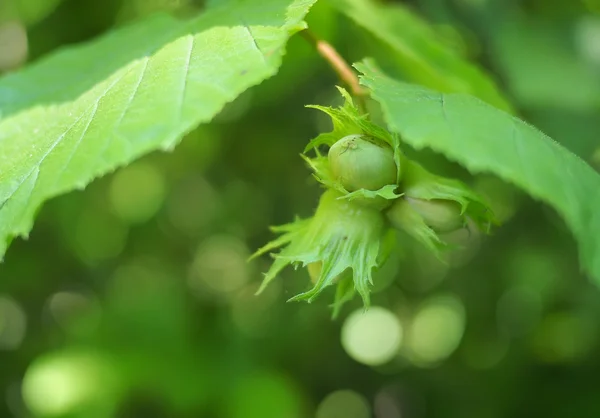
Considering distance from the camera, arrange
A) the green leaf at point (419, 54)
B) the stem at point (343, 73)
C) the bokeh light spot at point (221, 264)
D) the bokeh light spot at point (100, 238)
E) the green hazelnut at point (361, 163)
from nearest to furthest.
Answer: the green hazelnut at point (361, 163) → the stem at point (343, 73) → the green leaf at point (419, 54) → the bokeh light spot at point (100, 238) → the bokeh light spot at point (221, 264)

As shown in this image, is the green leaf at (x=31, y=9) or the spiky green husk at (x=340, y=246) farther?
the green leaf at (x=31, y=9)

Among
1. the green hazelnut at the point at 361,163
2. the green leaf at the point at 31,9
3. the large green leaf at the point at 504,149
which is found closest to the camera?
the large green leaf at the point at 504,149

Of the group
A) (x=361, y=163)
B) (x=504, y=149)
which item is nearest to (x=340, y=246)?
(x=361, y=163)

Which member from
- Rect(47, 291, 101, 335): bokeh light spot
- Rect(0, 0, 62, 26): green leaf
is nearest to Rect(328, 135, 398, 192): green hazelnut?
Rect(0, 0, 62, 26): green leaf

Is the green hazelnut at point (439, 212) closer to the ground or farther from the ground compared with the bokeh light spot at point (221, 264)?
farther from the ground

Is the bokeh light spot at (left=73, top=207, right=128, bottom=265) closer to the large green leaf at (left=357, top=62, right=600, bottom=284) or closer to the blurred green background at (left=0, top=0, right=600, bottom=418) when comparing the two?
the blurred green background at (left=0, top=0, right=600, bottom=418)

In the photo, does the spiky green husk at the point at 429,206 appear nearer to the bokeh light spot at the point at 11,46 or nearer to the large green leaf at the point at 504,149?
the large green leaf at the point at 504,149

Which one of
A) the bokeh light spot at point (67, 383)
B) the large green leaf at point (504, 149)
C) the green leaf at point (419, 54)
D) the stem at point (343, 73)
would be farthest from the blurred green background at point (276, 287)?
the large green leaf at point (504, 149)
